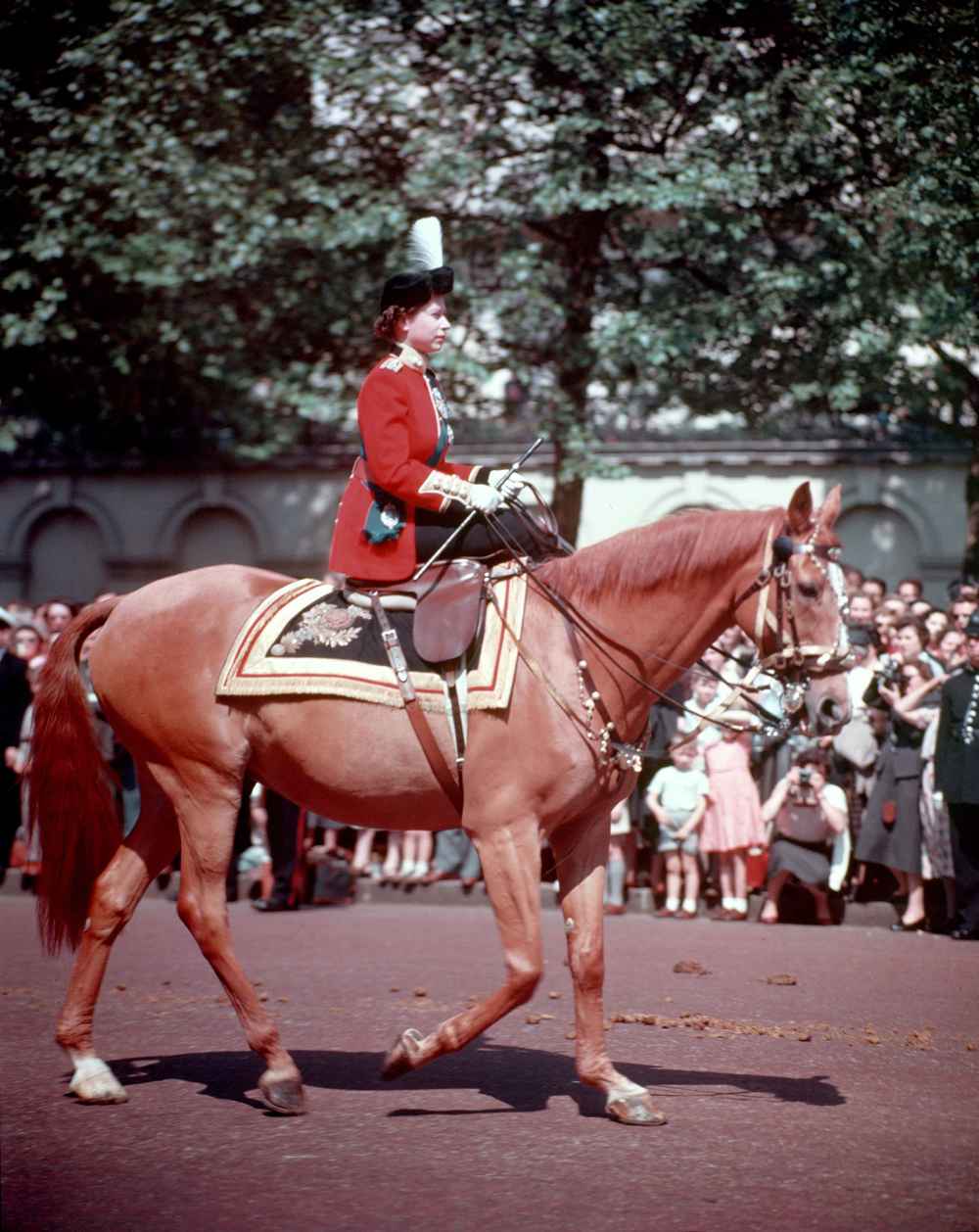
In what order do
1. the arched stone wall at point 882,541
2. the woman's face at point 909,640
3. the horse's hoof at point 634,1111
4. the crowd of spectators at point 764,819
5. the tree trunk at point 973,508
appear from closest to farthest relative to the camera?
the horse's hoof at point 634,1111, the crowd of spectators at point 764,819, the woman's face at point 909,640, the tree trunk at point 973,508, the arched stone wall at point 882,541

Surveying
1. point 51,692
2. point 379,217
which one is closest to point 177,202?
point 379,217

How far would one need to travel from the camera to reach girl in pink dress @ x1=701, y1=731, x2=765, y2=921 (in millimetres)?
14547

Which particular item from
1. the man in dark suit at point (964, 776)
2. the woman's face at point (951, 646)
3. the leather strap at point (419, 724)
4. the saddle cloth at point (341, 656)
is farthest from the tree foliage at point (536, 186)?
the leather strap at point (419, 724)

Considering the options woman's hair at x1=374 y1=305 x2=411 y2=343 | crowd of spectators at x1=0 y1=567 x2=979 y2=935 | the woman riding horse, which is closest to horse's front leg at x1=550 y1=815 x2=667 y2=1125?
the woman riding horse

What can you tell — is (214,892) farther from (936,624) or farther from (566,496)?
(566,496)

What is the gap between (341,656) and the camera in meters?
6.98

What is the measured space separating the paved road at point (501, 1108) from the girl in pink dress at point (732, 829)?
9.53 feet

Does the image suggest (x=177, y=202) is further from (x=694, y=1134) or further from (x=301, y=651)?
(x=694, y=1134)

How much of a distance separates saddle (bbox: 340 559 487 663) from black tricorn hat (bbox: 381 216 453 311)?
1.05 m

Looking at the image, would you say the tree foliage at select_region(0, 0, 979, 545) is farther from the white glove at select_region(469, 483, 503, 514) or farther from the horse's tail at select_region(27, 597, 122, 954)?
the horse's tail at select_region(27, 597, 122, 954)

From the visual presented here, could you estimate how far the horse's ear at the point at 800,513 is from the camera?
6566 mm

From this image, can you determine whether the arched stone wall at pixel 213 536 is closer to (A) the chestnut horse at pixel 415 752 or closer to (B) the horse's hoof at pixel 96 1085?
(A) the chestnut horse at pixel 415 752

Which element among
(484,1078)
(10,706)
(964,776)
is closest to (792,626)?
(484,1078)

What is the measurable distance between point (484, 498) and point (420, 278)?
955 mm
